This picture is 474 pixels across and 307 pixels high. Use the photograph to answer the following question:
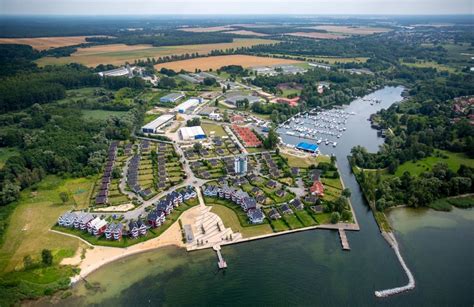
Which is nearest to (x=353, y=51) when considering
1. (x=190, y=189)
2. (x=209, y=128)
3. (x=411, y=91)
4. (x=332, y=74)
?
(x=332, y=74)

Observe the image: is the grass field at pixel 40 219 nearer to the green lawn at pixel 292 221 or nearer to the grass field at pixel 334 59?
the green lawn at pixel 292 221

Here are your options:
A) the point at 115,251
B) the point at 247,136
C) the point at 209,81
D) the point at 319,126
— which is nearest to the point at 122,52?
the point at 209,81

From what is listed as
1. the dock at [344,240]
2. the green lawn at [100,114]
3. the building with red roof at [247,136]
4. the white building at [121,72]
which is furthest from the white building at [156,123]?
the white building at [121,72]

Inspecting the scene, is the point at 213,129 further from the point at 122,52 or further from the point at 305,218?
the point at 122,52

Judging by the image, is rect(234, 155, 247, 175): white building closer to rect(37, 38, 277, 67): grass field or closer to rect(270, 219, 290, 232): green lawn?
rect(270, 219, 290, 232): green lawn

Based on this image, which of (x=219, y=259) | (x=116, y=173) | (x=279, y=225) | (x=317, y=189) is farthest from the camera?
(x=116, y=173)

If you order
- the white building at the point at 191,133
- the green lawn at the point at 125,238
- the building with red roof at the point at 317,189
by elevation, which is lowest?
the white building at the point at 191,133
